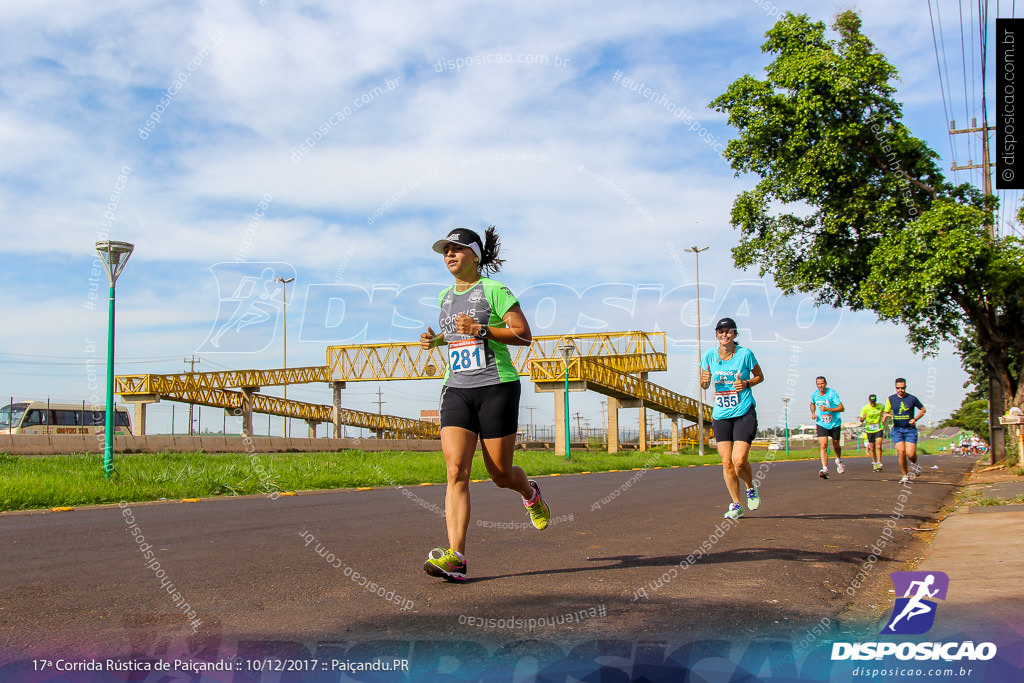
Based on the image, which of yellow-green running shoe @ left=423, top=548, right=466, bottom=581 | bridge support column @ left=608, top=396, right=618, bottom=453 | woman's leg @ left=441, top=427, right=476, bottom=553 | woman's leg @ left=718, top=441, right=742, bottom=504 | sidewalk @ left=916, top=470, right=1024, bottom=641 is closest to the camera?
sidewalk @ left=916, top=470, right=1024, bottom=641

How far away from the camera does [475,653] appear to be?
10.9ft

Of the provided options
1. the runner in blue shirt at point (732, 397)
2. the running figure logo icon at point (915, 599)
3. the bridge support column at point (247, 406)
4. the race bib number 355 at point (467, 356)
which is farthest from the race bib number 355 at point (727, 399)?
the bridge support column at point (247, 406)

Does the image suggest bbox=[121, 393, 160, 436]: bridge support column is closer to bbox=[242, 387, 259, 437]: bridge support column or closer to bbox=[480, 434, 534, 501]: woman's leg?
bbox=[242, 387, 259, 437]: bridge support column

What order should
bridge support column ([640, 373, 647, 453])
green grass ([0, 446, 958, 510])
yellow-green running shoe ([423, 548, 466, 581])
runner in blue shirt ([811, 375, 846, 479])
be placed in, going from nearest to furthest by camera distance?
yellow-green running shoe ([423, 548, 466, 581]) < green grass ([0, 446, 958, 510]) < runner in blue shirt ([811, 375, 846, 479]) < bridge support column ([640, 373, 647, 453])

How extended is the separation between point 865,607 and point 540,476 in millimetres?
16916

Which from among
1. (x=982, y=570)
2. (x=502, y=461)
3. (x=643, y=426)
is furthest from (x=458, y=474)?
(x=643, y=426)

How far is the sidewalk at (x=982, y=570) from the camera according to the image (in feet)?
11.8

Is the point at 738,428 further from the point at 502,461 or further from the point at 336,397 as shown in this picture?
the point at 336,397

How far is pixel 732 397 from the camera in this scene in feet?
27.6

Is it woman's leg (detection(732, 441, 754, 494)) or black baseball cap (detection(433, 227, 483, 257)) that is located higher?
black baseball cap (detection(433, 227, 483, 257))

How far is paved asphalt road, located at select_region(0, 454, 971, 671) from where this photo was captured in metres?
3.64

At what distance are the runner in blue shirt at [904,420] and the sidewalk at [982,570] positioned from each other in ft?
18.7

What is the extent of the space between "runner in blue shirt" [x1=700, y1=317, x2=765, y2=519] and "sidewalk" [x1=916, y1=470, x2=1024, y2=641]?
75.2 inches

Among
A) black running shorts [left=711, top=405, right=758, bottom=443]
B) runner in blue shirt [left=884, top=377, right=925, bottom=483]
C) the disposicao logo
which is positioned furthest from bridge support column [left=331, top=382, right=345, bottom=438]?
the disposicao logo
